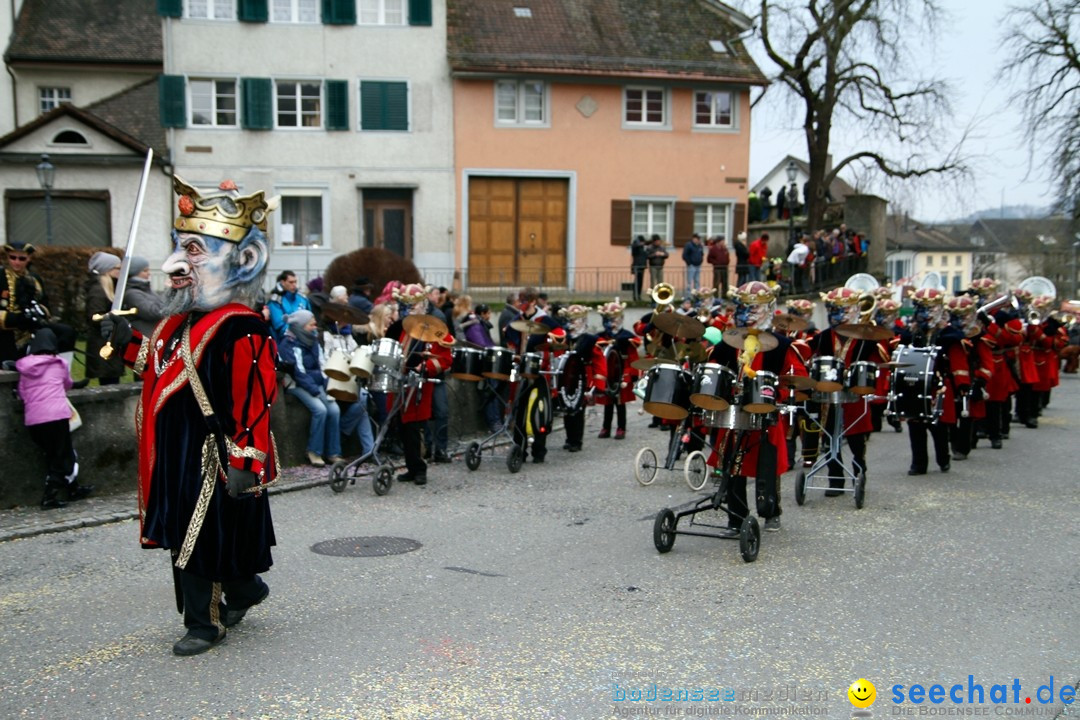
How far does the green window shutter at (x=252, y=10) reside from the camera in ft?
103

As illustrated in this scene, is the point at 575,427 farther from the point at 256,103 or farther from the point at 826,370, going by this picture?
the point at 256,103

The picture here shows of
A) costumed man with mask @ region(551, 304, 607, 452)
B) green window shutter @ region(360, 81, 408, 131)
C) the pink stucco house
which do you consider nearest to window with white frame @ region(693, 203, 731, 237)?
the pink stucco house

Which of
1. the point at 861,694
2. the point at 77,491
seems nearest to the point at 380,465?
the point at 77,491

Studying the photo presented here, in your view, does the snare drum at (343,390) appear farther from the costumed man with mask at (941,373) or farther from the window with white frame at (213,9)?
the window with white frame at (213,9)

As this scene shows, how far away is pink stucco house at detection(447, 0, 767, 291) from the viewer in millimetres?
33500

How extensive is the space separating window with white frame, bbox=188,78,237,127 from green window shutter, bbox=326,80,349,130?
2.59 metres

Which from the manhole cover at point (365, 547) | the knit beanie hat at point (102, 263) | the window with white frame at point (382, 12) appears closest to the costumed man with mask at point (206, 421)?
the manhole cover at point (365, 547)

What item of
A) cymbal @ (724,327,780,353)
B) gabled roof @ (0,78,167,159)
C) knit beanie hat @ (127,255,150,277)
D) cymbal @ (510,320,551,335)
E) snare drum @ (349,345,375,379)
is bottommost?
snare drum @ (349,345,375,379)

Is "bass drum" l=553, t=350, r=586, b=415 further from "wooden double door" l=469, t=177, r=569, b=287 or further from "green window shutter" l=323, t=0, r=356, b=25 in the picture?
"green window shutter" l=323, t=0, r=356, b=25

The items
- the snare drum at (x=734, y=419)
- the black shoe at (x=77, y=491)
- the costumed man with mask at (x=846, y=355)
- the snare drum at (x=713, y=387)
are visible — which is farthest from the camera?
the costumed man with mask at (x=846, y=355)

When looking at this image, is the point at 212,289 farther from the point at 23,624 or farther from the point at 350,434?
the point at 350,434

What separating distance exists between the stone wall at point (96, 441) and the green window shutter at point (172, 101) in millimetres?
21039

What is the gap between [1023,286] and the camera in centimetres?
1912

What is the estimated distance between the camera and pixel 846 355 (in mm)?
11492
